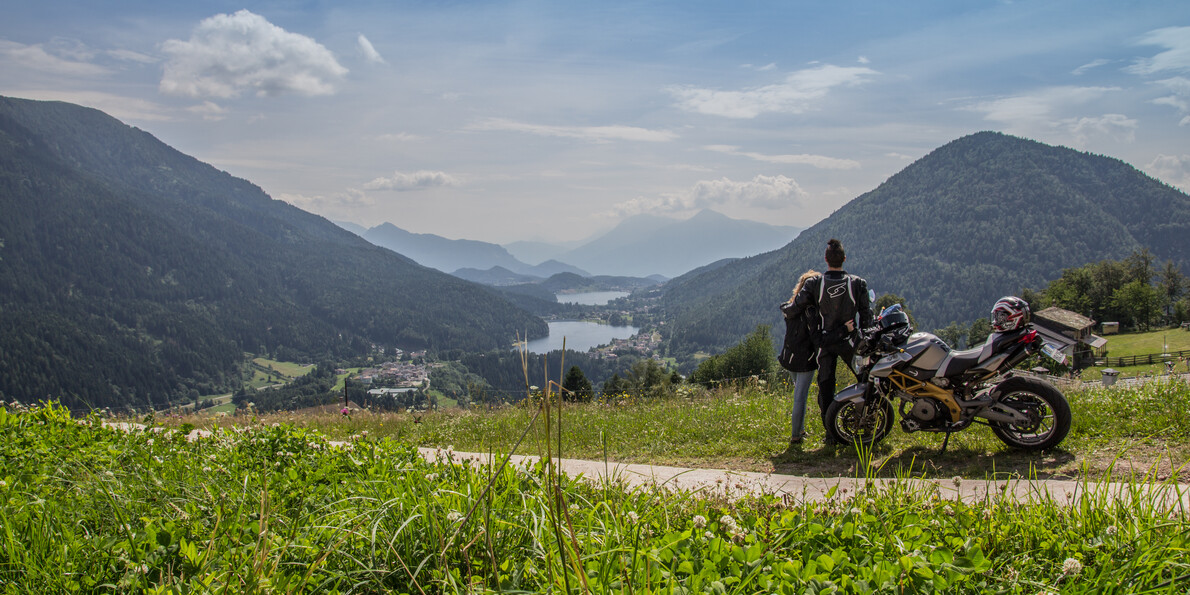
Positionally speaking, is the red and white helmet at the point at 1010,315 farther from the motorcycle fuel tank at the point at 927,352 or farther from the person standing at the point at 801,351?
the person standing at the point at 801,351

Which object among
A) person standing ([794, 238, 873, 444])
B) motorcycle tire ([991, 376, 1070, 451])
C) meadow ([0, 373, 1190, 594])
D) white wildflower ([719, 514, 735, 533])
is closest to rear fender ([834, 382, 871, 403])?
person standing ([794, 238, 873, 444])

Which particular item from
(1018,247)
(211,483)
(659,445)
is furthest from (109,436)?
(1018,247)

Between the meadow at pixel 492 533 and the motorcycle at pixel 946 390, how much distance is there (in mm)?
2491

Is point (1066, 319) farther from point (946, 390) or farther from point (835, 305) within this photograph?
point (835, 305)

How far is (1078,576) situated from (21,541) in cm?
400

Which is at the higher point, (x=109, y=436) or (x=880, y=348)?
(x=880, y=348)

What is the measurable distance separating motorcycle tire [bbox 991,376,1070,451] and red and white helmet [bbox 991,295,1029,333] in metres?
0.47

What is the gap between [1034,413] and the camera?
5.31 metres

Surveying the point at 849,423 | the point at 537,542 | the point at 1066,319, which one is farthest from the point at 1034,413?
the point at 1066,319

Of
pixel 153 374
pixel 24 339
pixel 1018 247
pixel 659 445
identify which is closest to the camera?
pixel 659 445

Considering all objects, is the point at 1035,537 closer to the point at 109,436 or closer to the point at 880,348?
the point at 880,348

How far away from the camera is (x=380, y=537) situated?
2.46 metres

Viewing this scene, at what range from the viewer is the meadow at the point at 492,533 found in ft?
6.40

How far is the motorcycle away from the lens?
5.31m
